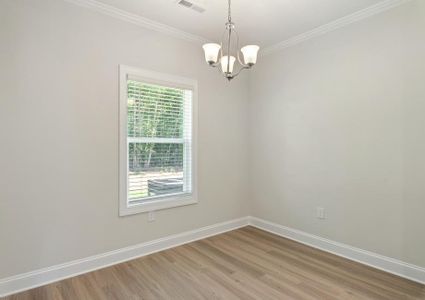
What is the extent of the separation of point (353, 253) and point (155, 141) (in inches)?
106

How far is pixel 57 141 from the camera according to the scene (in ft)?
7.97

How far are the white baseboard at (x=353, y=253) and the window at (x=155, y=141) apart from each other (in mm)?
1370

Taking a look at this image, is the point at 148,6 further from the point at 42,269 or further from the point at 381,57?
the point at 42,269

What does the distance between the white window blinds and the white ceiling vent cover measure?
95cm

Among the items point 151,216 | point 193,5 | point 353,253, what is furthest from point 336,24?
point 151,216

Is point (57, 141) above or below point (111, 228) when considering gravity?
above

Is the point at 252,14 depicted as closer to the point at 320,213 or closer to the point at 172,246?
the point at 320,213

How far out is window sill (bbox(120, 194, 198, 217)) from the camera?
113 inches

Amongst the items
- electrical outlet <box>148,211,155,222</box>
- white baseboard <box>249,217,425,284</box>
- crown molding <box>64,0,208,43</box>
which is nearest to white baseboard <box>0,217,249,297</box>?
electrical outlet <box>148,211,155,222</box>

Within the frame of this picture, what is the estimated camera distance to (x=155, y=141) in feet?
10.2

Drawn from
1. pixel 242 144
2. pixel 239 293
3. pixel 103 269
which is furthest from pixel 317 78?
pixel 103 269

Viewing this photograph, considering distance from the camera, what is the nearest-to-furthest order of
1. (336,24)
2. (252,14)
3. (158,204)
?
(252,14) → (336,24) → (158,204)

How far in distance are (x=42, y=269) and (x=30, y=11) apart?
94.9 inches

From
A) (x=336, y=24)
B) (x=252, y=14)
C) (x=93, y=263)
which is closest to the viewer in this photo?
(x=93, y=263)
